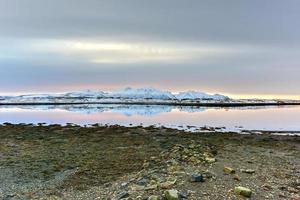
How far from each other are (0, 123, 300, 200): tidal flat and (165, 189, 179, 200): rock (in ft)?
0.08

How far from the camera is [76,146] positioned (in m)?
23.9

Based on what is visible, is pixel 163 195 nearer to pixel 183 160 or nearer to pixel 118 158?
pixel 183 160

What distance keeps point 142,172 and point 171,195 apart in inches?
158

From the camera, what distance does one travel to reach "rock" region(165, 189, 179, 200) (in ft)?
34.7

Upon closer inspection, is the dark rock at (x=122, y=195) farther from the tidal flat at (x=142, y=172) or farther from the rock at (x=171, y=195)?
the rock at (x=171, y=195)

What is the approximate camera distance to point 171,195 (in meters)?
10.6

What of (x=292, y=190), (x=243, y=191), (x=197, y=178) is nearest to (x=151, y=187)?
(x=197, y=178)

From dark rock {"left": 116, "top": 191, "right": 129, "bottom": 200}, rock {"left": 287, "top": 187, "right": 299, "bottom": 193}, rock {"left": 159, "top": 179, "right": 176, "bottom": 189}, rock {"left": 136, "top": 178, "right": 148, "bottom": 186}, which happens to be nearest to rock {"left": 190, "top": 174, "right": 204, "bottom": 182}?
rock {"left": 159, "top": 179, "right": 176, "bottom": 189}

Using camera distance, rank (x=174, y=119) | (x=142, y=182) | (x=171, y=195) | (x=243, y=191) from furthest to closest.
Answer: (x=174, y=119) → (x=142, y=182) → (x=243, y=191) → (x=171, y=195)

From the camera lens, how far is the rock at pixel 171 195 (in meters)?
10.6

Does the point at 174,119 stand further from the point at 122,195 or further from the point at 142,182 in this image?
the point at 122,195

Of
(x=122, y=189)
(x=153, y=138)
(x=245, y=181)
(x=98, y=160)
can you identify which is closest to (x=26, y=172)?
(x=98, y=160)

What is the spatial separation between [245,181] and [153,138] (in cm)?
1538

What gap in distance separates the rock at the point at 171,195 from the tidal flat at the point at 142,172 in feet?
0.08
